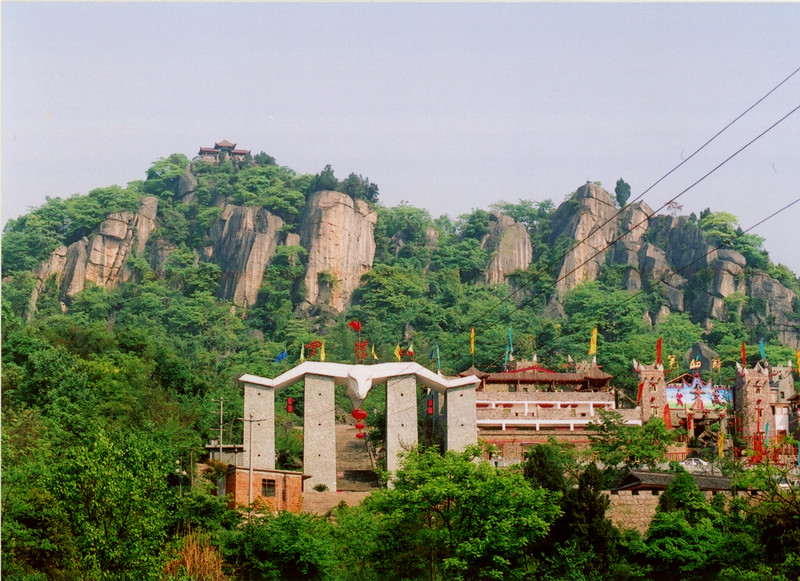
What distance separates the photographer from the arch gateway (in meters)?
37.4

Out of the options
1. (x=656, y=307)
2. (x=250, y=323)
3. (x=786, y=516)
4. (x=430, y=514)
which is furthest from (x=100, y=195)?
(x=786, y=516)

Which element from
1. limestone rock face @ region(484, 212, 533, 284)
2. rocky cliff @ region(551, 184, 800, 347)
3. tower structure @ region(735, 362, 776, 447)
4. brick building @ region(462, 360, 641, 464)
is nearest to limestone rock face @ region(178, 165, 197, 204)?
limestone rock face @ region(484, 212, 533, 284)

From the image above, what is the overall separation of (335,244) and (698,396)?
119ft

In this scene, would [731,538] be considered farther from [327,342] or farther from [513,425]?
[327,342]

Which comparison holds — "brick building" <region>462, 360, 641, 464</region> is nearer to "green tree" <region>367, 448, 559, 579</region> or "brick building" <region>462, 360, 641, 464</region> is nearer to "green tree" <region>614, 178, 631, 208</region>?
"green tree" <region>367, 448, 559, 579</region>

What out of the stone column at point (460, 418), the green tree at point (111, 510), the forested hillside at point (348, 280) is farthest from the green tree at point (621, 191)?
the green tree at point (111, 510)

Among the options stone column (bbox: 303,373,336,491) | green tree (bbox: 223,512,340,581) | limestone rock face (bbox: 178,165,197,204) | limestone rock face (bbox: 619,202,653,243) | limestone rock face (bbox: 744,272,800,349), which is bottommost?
green tree (bbox: 223,512,340,581)

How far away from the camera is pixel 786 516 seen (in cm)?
2356

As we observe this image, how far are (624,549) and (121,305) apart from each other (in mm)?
58094

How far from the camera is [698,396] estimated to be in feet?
175

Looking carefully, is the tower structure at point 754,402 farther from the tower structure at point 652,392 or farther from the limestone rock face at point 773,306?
the limestone rock face at point 773,306

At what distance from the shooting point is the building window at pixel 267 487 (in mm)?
34125

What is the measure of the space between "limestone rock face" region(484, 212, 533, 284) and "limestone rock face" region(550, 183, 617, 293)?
3.08m

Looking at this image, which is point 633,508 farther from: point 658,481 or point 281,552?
point 281,552
